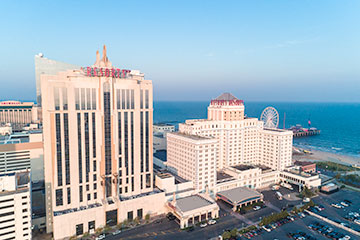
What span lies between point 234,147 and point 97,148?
204 feet

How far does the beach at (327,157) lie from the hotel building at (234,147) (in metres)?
58.6

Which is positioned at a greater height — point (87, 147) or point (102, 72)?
point (102, 72)

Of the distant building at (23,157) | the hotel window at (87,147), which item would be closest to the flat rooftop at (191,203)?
the hotel window at (87,147)

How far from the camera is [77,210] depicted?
212 ft

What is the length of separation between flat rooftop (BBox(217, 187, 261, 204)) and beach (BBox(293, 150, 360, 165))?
85665 millimetres

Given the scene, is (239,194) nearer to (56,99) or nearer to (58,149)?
(58,149)

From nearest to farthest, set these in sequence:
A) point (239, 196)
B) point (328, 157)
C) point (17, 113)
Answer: point (239, 196)
point (328, 157)
point (17, 113)

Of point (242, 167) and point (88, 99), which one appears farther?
point (242, 167)

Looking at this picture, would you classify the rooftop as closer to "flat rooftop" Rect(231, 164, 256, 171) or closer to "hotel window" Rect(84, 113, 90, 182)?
"flat rooftop" Rect(231, 164, 256, 171)

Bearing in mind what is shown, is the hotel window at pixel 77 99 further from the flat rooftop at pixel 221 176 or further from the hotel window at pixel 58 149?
the flat rooftop at pixel 221 176

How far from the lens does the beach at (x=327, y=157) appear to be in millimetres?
153587

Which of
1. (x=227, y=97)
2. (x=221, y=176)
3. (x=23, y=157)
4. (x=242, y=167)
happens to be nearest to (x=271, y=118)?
(x=227, y=97)

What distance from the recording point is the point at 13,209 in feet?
168

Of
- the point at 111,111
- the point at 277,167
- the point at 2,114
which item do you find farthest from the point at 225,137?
the point at 2,114
